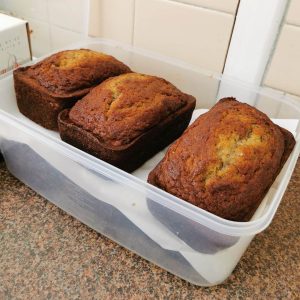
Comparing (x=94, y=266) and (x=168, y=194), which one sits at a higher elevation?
(x=168, y=194)

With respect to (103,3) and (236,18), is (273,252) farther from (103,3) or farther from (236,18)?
(103,3)

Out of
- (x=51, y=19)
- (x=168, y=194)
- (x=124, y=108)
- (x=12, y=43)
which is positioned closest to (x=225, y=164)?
(x=168, y=194)

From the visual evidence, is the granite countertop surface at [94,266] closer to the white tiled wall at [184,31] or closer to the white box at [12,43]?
the white box at [12,43]

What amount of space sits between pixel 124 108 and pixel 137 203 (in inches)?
7.1

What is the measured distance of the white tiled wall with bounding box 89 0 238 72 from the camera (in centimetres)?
76

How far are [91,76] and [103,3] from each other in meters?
0.27

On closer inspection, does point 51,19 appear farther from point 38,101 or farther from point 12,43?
point 38,101

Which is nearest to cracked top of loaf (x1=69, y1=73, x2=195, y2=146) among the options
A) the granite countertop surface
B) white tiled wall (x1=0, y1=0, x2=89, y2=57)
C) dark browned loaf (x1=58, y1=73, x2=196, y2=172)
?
dark browned loaf (x1=58, y1=73, x2=196, y2=172)

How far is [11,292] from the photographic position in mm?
522

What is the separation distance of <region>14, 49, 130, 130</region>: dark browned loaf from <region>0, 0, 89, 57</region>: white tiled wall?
238 mm

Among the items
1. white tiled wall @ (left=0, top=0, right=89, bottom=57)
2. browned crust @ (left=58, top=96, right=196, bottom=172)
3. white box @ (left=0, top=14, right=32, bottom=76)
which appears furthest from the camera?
white tiled wall @ (left=0, top=0, right=89, bottom=57)

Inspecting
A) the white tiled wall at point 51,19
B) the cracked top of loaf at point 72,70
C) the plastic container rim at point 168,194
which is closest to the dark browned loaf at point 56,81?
the cracked top of loaf at point 72,70

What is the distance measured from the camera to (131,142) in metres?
0.60

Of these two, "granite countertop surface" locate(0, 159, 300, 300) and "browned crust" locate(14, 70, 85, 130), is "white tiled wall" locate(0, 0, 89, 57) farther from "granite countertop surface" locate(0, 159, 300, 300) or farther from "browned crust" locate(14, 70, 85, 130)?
"granite countertop surface" locate(0, 159, 300, 300)
